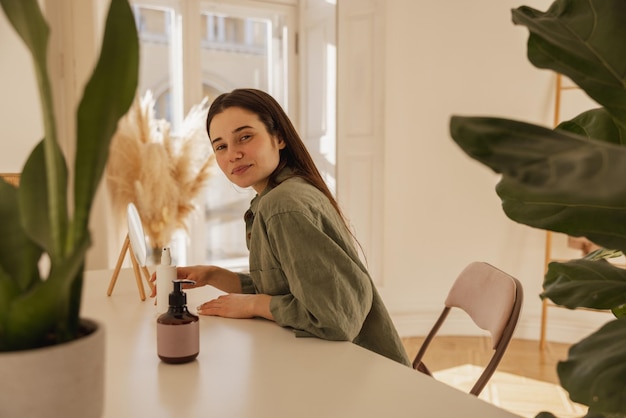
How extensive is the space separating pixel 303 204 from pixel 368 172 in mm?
2417

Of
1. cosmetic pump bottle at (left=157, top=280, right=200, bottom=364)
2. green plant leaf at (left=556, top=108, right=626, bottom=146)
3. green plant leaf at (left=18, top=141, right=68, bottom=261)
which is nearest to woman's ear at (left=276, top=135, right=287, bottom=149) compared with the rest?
cosmetic pump bottle at (left=157, top=280, right=200, bottom=364)

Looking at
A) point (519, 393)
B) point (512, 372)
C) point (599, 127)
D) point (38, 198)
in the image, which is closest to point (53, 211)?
point (38, 198)

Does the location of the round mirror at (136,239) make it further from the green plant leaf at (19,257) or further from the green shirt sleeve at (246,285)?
the green plant leaf at (19,257)

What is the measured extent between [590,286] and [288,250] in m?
0.63

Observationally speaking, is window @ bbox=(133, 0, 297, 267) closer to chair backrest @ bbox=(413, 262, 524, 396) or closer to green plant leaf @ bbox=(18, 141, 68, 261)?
chair backrest @ bbox=(413, 262, 524, 396)

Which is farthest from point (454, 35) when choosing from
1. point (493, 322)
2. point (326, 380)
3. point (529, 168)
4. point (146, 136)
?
point (529, 168)

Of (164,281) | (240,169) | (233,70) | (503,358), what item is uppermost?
(233,70)

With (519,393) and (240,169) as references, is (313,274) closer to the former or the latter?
(240,169)

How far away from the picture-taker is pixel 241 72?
3531 millimetres

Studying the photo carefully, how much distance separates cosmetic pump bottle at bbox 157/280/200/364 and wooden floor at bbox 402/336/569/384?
2.32m

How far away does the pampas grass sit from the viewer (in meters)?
2.73

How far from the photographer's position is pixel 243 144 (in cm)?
136

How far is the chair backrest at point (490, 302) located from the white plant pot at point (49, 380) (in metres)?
0.88

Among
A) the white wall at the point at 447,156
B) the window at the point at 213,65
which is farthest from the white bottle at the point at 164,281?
the white wall at the point at 447,156
